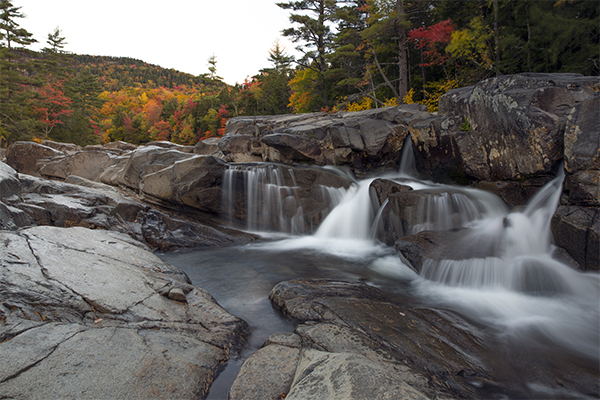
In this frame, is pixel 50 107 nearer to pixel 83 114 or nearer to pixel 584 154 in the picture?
pixel 83 114

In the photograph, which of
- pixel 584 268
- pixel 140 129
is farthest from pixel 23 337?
pixel 140 129

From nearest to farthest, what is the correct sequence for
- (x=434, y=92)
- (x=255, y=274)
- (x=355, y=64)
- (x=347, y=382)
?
(x=347, y=382), (x=255, y=274), (x=434, y=92), (x=355, y=64)

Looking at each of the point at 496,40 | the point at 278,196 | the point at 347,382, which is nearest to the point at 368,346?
the point at 347,382

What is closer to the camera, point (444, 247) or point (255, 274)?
point (444, 247)

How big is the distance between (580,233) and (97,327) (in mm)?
8585

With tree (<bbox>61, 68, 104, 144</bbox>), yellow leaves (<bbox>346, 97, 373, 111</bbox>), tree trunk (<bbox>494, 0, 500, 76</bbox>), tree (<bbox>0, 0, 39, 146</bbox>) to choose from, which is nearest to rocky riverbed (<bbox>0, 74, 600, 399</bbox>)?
tree trunk (<bbox>494, 0, 500, 76</bbox>)

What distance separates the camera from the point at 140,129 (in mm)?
46719

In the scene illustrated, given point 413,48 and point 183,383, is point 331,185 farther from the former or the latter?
point 413,48

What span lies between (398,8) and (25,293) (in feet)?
72.9

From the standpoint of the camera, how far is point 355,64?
26.2 meters

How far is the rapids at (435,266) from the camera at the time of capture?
484cm

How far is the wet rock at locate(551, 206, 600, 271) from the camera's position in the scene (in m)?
5.93

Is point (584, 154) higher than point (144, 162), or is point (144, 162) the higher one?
point (584, 154)

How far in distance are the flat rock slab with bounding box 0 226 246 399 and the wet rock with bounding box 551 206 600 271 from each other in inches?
271
